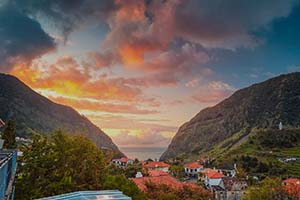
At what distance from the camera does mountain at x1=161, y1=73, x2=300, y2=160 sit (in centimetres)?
11988

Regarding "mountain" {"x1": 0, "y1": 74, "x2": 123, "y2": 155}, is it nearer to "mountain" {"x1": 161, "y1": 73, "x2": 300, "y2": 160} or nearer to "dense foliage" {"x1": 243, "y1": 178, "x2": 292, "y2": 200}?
"mountain" {"x1": 161, "y1": 73, "x2": 300, "y2": 160}

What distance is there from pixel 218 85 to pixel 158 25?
3304cm

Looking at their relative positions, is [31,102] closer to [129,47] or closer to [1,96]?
[1,96]

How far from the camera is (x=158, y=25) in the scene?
23.5 meters

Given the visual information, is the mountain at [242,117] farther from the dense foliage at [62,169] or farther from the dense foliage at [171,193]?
the dense foliage at [62,169]

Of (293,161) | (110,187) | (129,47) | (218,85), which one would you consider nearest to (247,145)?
(293,161)

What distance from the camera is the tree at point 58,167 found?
14.5 m

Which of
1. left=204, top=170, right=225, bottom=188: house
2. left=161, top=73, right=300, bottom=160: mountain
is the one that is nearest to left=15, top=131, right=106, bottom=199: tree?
left=204, top=170, right=225, bottom=188: house

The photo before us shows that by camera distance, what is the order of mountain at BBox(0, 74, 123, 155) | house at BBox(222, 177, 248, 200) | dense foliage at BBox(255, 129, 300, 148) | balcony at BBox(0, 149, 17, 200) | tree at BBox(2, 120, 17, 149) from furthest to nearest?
mountain at BBox(0, 74, 123, 155) → dense foliage at BBox(255, 129, 300, 148) → house at BBox(222, 177, 248, 200) → tree at BBox(2, 120, 17, 149) → balcony at BBox(0, 149, 17, 200)

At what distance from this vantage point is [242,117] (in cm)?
13825

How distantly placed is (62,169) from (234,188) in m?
35.0

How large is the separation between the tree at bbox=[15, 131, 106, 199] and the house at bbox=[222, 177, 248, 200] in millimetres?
31563

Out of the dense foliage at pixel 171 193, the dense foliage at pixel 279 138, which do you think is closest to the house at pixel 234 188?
the dense foliage at pixel 171 193

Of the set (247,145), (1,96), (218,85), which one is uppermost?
(1,96)
